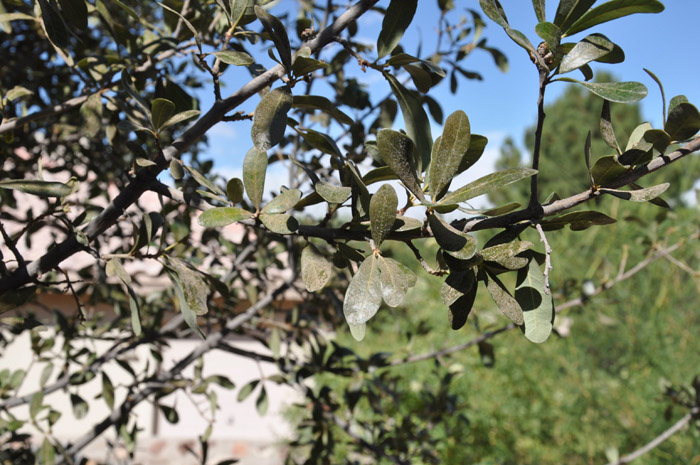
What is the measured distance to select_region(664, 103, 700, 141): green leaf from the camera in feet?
1.91

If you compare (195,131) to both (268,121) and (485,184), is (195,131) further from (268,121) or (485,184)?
(485,184)

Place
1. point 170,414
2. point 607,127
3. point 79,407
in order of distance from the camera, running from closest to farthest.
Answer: point 607,127, point 79,407, point 170,414

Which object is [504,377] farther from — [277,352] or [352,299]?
[352,299]

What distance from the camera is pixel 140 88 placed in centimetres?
112

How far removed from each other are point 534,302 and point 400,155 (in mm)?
222

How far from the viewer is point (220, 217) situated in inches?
25.9

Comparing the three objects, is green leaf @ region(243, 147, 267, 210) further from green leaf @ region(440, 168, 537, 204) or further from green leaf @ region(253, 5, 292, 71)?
green leaf @ region(440, 168, 537, 204)

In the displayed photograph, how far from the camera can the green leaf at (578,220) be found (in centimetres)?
60

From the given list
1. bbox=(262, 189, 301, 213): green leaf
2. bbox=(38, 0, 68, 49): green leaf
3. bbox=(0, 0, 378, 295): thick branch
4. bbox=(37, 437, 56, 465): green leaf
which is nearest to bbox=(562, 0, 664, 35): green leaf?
bbox=(0, 0, 378, 295): thick branch

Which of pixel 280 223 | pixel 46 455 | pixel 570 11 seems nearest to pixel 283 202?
pixel 280 223

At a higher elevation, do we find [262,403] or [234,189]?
[234,189]

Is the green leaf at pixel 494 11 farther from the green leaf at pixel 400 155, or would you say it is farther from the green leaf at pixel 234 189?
the green leaf at pixel 234 189

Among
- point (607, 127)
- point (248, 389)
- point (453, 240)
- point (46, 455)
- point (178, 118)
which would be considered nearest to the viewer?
point (453, 240)

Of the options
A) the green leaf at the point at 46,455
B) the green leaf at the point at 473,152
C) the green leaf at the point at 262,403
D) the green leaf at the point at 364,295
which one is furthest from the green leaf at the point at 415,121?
the green leaf at the point at 262,403
